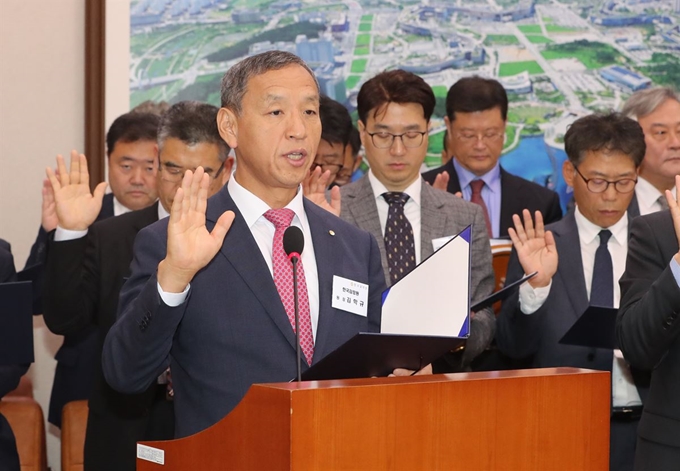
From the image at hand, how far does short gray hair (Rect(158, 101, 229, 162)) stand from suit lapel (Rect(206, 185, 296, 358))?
114cm

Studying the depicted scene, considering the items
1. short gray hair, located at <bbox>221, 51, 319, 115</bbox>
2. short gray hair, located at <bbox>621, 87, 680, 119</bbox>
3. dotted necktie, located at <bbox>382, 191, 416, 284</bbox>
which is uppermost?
short gray hair, located at <bbox>621, 87, 680, 119</bbox>

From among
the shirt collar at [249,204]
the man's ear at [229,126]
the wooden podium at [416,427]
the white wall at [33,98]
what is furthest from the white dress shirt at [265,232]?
the white wall at [33,98]

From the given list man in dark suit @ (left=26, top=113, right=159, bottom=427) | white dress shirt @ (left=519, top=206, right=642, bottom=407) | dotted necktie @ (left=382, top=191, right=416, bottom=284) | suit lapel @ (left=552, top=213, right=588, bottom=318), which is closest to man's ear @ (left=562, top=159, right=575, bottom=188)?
white dress shirt @ (left=519, top=206, right=642, bottom=407)

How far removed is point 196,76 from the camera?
5.32m

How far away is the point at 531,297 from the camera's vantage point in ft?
12.3

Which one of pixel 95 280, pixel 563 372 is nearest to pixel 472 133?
pixel 95 280

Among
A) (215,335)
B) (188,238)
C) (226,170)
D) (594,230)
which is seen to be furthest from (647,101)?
(188,238)

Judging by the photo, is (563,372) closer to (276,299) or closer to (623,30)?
(276,299)

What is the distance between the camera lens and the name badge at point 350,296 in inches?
99.9

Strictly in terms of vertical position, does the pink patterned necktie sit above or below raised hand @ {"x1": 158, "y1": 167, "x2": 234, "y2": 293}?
below

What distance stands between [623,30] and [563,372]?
4.00 m

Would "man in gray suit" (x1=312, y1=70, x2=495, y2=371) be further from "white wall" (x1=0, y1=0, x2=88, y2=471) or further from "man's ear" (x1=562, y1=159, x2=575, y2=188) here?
"white wall" (x1=0, y1=0, x2=88, y2=471)

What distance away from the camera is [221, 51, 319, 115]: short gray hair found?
2648 mm

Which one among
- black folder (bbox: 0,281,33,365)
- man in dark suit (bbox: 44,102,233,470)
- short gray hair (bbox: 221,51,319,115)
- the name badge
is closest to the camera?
the name badge
